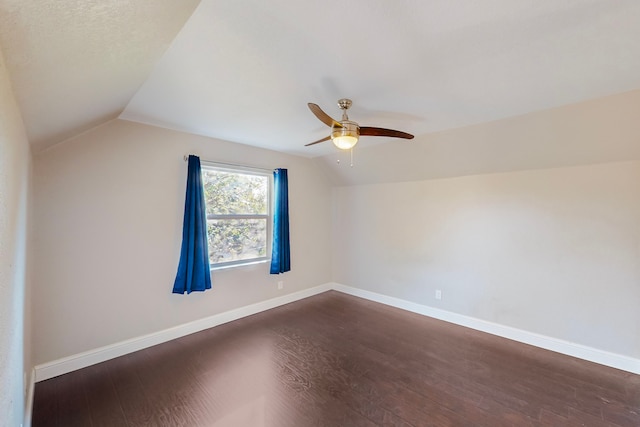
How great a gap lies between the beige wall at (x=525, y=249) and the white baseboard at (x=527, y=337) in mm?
61

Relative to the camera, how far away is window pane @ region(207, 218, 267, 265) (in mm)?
3635

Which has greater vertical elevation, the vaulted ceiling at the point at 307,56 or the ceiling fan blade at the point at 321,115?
the vaulted ceiling at the point at 307,56

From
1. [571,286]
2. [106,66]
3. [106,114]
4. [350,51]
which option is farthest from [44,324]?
[571,286]

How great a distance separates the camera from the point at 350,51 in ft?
5.49

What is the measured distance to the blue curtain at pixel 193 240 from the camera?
10.3 feet

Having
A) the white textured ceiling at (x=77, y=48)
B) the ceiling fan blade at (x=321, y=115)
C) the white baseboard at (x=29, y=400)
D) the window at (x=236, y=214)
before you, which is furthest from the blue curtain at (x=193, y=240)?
the ceiling fan blade at (x=321, y=115)

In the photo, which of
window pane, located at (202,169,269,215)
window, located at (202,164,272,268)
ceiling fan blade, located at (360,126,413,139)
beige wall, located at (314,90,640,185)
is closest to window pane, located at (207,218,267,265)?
window, located at (202,164,272,268)

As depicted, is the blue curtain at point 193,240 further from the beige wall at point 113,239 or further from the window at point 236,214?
the window at point 236,214

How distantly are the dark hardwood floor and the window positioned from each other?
41.6 inches

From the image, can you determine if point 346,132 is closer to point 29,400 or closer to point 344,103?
point 344,103

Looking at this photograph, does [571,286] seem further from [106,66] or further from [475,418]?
[106,66]

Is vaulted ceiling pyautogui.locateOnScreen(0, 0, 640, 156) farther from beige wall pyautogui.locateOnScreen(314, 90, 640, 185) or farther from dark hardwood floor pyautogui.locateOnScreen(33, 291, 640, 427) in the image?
dark hardwood floor pyautogui.locateOnScreen(33, 291, 640, 427)

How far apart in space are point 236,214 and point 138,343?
183 centimetres

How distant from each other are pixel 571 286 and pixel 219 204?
4208mm
